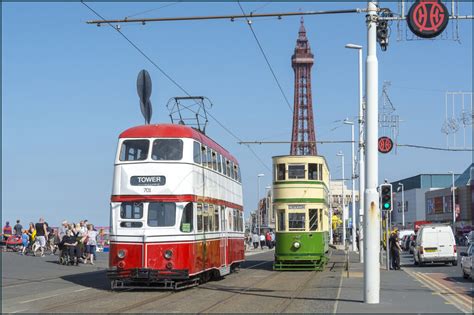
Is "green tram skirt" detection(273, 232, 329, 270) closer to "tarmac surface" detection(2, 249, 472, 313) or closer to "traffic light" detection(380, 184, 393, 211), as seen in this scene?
"tarmac surface" detection(2, 249, 472, 313)

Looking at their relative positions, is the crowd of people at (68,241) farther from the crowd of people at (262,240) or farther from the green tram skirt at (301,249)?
the crowd of people at (262,240)

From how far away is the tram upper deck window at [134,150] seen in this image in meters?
21.7

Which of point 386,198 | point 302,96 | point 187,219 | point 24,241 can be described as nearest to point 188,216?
point 187,219

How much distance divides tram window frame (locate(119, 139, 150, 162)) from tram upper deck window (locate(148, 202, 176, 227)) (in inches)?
54.1

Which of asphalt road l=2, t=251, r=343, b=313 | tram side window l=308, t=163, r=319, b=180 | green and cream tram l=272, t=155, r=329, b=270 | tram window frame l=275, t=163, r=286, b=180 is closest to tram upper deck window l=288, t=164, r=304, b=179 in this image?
green and cream tram l=272, t=155, r=329, b=270

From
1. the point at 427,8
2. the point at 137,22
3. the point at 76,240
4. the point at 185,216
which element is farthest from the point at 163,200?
the point at 76,240

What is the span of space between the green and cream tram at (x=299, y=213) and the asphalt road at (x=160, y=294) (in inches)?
128

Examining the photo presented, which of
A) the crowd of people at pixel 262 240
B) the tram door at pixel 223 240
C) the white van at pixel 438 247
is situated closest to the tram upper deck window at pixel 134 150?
the tram door at pixel 223 240

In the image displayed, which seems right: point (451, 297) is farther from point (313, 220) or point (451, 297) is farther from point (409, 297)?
point (313, 220)

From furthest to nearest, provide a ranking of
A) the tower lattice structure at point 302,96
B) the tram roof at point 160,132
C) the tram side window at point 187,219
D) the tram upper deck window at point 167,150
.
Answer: the tower lattice structure at point 302,96, the tram roof at point 160,132, the tram upper deck window at point 167,150, the tram side window at point 187,219

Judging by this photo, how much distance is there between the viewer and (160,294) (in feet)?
67.9

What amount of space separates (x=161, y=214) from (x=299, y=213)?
42.3 feet

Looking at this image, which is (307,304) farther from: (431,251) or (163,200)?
(431,251)

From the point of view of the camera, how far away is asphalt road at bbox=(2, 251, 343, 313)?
16781 millimetres
